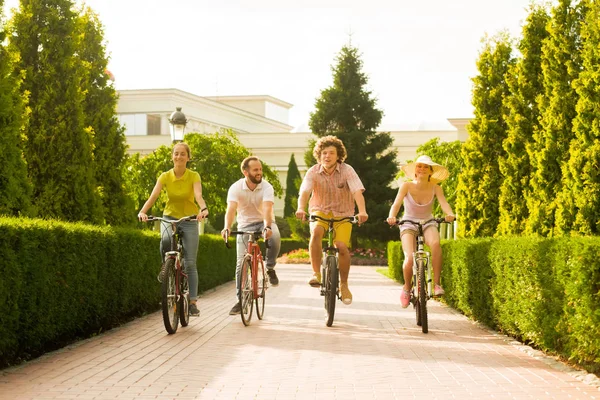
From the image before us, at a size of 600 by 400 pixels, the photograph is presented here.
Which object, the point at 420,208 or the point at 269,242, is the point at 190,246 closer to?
the point at 269,242

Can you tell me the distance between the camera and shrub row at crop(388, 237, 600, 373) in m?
7.13

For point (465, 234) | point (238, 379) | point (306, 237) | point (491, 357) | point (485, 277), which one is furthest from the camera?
point (306, 237)

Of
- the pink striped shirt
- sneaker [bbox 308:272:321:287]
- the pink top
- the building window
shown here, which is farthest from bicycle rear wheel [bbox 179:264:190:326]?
the building window

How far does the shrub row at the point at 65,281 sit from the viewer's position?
24.7 ft

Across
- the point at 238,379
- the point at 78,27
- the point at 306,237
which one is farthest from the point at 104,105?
the point at 306,237

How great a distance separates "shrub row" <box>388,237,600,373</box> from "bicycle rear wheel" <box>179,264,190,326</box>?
3.46m

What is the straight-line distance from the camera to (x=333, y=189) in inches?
436

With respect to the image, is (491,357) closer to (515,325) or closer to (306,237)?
(515,325)

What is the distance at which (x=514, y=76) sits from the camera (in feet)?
60.2

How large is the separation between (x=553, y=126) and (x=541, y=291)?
19.3 feet

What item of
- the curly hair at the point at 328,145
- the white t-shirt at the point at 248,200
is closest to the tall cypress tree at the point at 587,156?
the curly hair at the point at 328,145

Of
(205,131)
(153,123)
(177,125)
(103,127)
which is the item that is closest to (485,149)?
(177,125)

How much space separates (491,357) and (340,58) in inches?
1708

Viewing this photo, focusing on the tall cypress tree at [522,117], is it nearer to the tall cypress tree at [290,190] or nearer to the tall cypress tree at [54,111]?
the tall cypress tree at [54,111]
